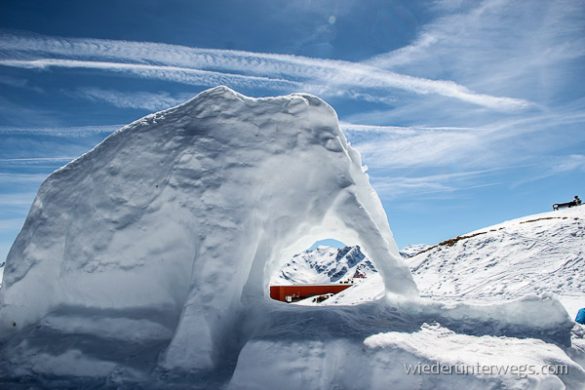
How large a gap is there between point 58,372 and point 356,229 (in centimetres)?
481

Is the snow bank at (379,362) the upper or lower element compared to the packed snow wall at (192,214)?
lower

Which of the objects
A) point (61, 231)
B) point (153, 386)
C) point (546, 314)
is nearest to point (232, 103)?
point (61, 231)

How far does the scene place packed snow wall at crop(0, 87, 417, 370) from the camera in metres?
7.01

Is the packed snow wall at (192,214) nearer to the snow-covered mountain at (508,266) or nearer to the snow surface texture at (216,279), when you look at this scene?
the snow surface texture at (216,279)


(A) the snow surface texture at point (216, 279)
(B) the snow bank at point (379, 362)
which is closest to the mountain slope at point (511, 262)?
(A) the snow surface texture at point (216, 279)

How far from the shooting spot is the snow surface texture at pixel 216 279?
19.3 feet

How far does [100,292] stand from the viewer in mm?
7184

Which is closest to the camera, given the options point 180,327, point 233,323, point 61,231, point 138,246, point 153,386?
point 153,386

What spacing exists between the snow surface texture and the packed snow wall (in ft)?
0.08

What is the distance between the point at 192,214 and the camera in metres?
7.07

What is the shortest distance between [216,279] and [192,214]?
1147mm

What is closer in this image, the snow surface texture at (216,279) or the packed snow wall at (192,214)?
the snow surface texture at (216,279)

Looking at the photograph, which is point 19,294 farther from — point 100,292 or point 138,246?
point 138,246

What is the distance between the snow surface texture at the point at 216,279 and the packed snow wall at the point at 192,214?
Answer: 0.08ft
